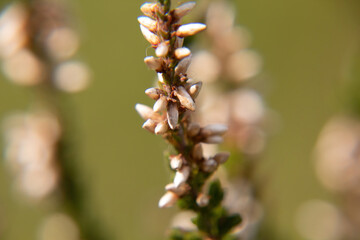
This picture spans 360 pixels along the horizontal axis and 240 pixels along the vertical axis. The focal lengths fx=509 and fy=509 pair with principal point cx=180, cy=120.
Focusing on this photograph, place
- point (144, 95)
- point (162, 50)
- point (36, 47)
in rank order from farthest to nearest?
point (144, 95) < point (36, 47) < point (162, 50)

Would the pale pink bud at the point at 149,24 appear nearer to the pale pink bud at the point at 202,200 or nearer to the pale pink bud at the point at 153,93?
the pale pink bud at the point at 153,93

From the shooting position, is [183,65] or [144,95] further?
[144,95]

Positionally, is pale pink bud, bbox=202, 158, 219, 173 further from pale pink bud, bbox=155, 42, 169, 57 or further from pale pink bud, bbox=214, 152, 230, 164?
pale pink bud, bbox=155, 42, 169, 57

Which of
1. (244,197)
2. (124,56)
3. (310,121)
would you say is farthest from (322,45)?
(244,197)

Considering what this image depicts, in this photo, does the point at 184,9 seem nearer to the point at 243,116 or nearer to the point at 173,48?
the point at 173,48

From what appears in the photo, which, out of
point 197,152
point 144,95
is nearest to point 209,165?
point 197,152

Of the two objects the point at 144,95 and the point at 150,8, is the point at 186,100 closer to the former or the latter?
the point at 150,8
